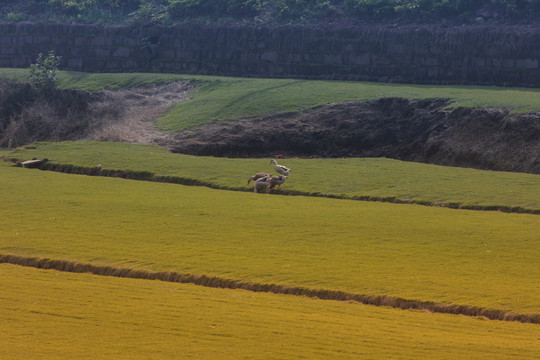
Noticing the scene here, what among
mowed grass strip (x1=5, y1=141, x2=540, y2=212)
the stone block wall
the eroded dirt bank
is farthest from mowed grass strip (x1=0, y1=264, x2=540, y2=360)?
the stone block wall

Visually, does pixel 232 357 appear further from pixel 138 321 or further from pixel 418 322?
pixel 418 322

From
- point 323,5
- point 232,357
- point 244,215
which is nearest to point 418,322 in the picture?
point 232,357

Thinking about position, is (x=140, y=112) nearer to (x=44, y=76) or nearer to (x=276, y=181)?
(x=44, y=76)

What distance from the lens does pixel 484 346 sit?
12023mm

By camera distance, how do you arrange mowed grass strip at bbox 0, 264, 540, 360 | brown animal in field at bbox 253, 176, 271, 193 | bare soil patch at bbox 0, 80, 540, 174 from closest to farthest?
mowed grass strip at bbox 0, 264, 540, 360
brown animal in field at bbox 253, 176, 271, 193
bare soil patch at bbox 0, 80, 540, 174

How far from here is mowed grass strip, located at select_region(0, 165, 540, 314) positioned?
17.2 metres

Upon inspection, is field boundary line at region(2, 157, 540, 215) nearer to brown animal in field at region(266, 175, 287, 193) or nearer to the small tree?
brown animal in field at region(266, 175, 287, 193)

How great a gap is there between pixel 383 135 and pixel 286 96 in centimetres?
695

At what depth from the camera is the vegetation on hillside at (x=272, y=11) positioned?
46375mm

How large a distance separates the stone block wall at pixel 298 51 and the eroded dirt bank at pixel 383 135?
21.5 ft

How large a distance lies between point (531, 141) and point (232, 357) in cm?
2541

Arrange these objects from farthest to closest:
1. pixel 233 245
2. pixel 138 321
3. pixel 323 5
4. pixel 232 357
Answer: pixel 323 5
pixel 233 245
pixel 138 321
pixel 232 357

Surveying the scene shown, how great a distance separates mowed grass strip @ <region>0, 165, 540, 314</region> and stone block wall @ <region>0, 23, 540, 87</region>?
19.4 metres

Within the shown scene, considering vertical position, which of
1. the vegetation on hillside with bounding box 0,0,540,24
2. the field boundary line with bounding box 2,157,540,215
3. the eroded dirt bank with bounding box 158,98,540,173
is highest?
the vegetation on hillside with bounding box 0,0,540,24
